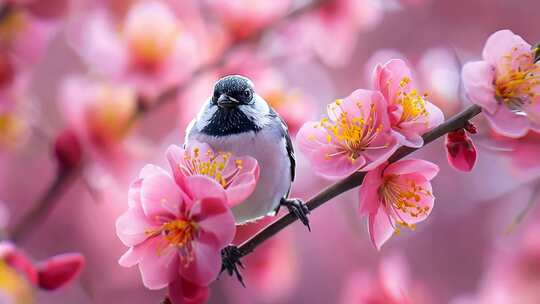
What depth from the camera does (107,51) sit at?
0.68 metres

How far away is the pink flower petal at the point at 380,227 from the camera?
1.13 feet

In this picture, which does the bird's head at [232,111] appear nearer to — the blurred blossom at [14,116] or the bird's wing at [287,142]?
the bird's wing at [287,142]

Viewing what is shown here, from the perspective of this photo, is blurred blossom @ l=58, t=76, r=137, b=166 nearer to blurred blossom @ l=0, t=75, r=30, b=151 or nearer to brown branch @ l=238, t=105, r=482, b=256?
blurred blossom @ l=0, t=75, r=30, b=151

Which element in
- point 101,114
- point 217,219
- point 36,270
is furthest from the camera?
point 101,114

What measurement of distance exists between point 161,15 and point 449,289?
1.80 ft

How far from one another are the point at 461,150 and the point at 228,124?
0.13 m

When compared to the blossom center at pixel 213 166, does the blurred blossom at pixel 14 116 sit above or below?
below

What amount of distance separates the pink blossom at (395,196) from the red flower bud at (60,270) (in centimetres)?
17

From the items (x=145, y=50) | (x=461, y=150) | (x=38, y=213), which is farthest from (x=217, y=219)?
(x=145, y=50)

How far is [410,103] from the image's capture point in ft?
1.12

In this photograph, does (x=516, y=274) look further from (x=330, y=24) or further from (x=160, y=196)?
(x=160, y=196)

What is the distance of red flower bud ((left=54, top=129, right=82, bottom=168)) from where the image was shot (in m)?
0.60

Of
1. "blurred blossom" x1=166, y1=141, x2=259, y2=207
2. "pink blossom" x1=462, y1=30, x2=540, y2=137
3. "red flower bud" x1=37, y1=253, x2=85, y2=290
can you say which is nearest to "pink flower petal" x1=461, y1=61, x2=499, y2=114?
"pink blossom" x1=462, y1=30, x2=540, y2=137

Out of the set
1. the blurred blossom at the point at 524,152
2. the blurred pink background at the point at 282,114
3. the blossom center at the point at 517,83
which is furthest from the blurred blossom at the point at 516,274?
the blossom center at the point at 517,83
